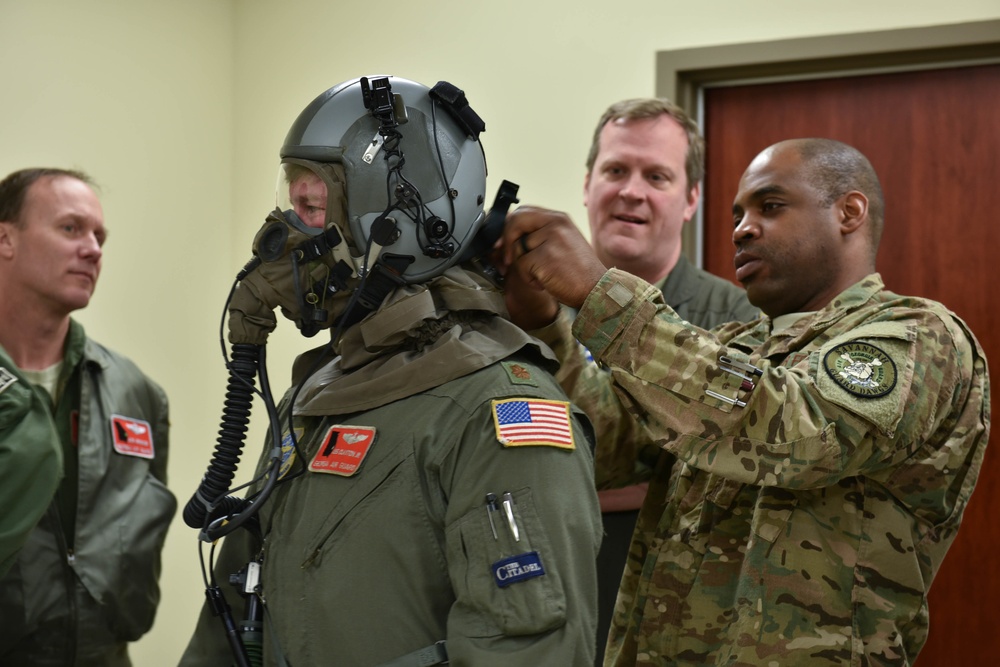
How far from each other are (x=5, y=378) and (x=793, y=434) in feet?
5.58

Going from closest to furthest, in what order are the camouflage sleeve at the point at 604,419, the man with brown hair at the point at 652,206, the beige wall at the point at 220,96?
the camouflage sleeve at the point at 604,419
the man with brown hair at the point at 652,206
the beige wall at the point at 220,96

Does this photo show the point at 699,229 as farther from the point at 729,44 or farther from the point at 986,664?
the point at 986,664

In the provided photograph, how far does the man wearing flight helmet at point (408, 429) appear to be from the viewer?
1.36 m

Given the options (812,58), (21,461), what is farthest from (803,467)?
(812,58)

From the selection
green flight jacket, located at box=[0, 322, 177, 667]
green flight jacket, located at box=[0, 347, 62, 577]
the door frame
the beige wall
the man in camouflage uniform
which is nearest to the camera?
the man in camouflage uniform

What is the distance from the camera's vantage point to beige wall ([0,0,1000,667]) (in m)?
3.20

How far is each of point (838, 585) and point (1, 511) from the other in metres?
1.72

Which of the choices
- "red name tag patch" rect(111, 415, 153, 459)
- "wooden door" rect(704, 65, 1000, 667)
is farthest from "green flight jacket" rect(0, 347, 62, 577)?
"wooden door" rect(704, 65, 1000, 667)

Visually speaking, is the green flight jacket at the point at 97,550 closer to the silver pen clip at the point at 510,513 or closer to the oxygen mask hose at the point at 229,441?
the oxygen mask hose at the point at 229,441

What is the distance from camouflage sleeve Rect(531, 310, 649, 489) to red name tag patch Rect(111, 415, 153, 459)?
5.01ft

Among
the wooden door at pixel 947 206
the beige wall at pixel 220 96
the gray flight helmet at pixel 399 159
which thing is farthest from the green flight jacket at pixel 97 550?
the wooden door at pixel 947 206

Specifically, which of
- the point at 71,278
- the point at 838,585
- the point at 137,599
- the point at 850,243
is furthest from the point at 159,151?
the point at 838,585

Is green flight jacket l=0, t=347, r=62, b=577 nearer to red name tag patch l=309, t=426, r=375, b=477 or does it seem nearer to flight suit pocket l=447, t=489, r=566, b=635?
A: red name tag patch l=309, t=426, r=375, b=477

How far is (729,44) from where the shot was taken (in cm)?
313
